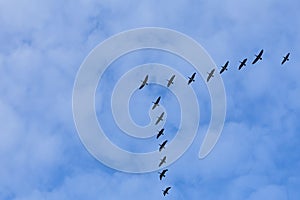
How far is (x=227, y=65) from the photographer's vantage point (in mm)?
106438

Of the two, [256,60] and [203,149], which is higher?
[256,60]

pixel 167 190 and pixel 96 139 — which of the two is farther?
pixel 167 190

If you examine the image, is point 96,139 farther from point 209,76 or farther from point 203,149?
point 209,76

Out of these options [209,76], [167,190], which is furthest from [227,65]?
[167,190]

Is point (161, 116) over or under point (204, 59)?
under

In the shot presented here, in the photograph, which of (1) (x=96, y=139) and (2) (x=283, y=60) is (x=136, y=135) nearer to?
(1) (x=96, y=139)

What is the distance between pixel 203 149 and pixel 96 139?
67.8 feet

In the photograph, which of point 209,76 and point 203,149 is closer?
point 203,149

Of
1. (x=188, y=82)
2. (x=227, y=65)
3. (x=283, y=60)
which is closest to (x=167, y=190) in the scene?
(x=188, y=82)

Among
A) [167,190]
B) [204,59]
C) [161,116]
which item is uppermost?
[204,59]

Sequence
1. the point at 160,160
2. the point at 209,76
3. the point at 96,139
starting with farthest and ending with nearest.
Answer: the point at 209,76, the point at 160,160, the point at 96,139

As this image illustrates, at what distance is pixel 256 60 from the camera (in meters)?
108

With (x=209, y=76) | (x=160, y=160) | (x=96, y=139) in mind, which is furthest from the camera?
(x=209, y=76)

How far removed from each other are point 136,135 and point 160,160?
25.0 ft
